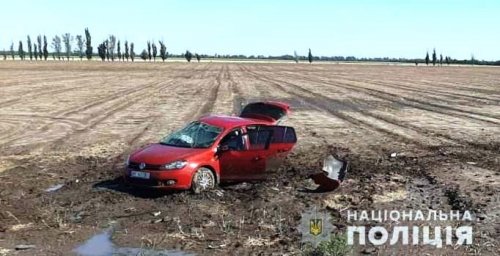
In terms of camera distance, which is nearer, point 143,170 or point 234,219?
point 234,219

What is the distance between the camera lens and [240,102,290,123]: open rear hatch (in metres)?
15.7

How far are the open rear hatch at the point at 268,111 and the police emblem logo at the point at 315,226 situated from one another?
4.92m

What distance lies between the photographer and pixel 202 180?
12.8 meters

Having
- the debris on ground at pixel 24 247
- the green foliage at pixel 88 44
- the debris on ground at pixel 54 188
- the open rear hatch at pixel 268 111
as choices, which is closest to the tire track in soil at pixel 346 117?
the open rear hatch at pixel 268 111

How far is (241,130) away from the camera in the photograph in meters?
13.5

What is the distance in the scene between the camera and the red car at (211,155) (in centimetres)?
1242

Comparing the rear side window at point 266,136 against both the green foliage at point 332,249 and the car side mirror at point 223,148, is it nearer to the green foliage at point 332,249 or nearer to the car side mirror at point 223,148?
the car side mirror at point 223,148

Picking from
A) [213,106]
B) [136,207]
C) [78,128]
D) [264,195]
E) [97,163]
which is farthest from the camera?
[213,106]

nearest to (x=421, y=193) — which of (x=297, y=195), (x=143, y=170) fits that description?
(x=297, y=195)

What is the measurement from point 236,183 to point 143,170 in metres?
2.21

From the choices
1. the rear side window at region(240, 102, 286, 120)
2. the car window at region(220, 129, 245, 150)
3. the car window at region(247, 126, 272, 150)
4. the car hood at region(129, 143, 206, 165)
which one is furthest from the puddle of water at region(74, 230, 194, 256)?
the rear side window at region(240, 102, 286, 120)

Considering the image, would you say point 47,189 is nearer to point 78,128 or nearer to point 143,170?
point 143,170

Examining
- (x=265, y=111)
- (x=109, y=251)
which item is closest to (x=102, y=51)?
(x=265, y=111)

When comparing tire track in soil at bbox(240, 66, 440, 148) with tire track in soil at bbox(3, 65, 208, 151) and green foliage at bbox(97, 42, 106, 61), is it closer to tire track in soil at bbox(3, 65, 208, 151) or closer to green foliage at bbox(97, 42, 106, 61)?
tire track in soil at bbox(3, 65, 208, 151)
